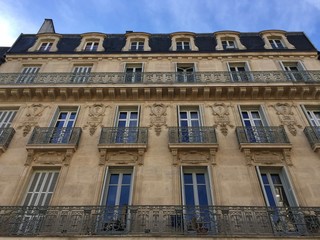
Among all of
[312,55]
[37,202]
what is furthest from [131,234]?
[312,55]

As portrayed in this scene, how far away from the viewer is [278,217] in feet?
19.9

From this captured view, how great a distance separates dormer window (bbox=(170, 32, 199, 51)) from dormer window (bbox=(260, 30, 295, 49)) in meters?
3.33

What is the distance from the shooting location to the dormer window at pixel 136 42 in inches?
501

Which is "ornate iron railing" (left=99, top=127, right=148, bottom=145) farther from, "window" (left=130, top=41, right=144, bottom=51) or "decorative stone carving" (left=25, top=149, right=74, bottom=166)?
"window" (left=130, top=41, right=144, bottom=51)

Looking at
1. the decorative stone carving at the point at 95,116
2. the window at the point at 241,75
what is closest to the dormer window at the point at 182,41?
the window at the point at 241,75

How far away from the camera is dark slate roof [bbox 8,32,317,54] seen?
1236 cm

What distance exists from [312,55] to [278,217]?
8378mm

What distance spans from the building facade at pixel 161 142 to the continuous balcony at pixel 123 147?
36mm

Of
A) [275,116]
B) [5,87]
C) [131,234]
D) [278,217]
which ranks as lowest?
[131,234]

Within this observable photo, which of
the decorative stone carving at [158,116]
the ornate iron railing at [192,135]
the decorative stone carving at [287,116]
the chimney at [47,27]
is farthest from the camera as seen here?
the chimney at [47,27]

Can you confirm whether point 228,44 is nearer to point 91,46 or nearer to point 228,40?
point 228,40

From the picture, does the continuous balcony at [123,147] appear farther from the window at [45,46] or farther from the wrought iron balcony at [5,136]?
the window at [45,46]

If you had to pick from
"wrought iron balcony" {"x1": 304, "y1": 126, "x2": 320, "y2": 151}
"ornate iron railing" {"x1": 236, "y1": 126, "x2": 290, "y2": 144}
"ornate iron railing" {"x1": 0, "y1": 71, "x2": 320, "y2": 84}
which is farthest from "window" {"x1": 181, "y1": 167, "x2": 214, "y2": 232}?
"ornate iron railing" {"x1": 0, "y1": 71, "x2": 320, "y2": 84}

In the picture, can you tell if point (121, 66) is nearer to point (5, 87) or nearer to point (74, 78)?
point (74, 78)
